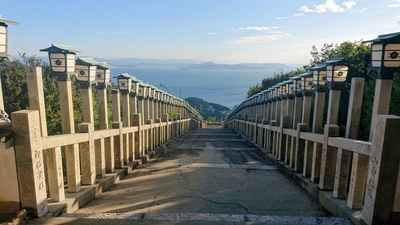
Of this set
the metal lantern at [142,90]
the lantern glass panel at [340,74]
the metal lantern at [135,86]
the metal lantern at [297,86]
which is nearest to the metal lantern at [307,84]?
the metal lantern at [297,86]

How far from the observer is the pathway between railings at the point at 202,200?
3123mm

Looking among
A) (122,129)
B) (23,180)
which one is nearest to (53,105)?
(122,129)

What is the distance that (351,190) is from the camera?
330 centimetres

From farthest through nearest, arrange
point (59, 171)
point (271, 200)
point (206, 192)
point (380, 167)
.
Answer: point (206, 192) → point (271, 200) → point (59, 171) → point (380, 167)

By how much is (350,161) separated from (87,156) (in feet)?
13.5

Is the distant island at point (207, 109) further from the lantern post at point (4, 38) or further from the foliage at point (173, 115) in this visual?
the lantern post at point (4, 38)

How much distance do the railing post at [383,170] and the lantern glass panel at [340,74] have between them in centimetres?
194

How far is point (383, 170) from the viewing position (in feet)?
9.00

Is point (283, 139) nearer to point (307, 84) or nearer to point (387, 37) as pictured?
point (307, 84)

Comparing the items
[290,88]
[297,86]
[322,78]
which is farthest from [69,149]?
[290,88]

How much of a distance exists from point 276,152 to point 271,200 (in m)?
3.15

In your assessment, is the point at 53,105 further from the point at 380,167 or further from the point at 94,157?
the point at 380,167

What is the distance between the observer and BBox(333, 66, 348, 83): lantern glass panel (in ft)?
15.0

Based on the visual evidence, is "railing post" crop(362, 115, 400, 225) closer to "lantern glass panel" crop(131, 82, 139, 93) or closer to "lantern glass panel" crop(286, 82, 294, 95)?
"lantern glass panel" crop(286, 82, 294, 95)
